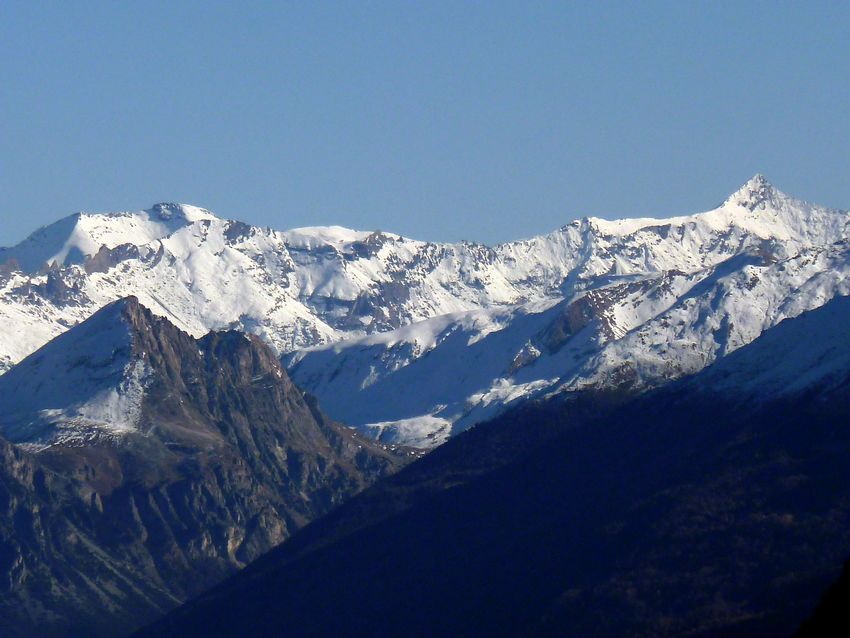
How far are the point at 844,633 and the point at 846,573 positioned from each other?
579 centimetres

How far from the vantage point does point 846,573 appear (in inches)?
5084

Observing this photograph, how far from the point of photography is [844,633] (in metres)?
124
